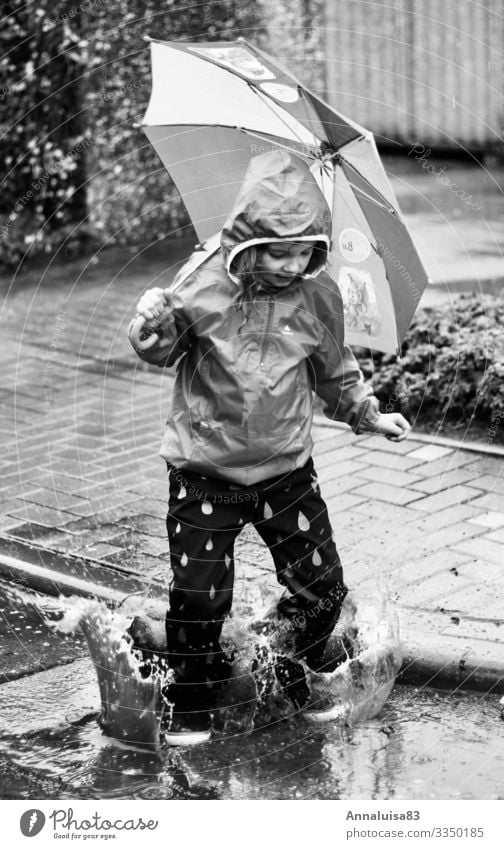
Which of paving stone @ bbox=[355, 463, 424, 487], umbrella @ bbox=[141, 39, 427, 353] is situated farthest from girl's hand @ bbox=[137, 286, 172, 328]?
paving stone @ bbox=[355, 463, 424, 487]

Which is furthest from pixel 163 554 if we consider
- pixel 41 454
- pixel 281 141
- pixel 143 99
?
pixel 143 99

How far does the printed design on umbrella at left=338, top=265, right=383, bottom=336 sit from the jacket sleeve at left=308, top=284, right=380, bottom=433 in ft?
0.64

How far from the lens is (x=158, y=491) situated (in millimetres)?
5242

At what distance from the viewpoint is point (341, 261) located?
11.8 ft

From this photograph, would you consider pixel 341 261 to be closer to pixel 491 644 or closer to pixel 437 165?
pixel 491 644

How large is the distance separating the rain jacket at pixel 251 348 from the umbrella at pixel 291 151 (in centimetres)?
A: 28

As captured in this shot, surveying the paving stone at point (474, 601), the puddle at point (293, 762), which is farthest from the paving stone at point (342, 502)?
the puddle at point (293, 762)

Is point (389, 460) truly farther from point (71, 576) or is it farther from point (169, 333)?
point (169, 333)

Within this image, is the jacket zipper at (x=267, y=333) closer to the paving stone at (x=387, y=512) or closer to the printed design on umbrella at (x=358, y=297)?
the printed design on umbrella at (x=358, y=297)

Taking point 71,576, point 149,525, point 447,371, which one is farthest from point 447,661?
point 447,371

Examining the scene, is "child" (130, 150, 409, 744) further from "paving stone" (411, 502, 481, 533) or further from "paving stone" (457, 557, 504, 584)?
"paving stone" (411, 502, 481, 533)

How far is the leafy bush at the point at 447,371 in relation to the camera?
5.76 m
